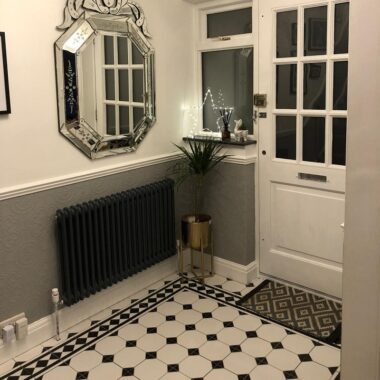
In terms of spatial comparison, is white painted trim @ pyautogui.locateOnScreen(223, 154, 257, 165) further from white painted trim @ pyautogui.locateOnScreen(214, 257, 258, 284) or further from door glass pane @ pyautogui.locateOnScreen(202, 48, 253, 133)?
white painted trim @ pyautogui.locateOnScreen(214, 257, 258, 284)

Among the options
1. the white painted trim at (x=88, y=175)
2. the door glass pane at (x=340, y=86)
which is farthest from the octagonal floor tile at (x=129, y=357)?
the door glass pane at (x=340, y=86)

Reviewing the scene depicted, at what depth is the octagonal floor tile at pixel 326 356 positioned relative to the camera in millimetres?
2707

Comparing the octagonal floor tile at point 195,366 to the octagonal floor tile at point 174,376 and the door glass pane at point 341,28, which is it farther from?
the door glass pane at point 341,28

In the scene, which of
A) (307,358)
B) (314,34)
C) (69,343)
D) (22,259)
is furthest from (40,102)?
(307,358)

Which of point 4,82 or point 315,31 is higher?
point 315,31

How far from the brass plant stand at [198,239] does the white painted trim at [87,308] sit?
20 cm

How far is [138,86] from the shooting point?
134 inches

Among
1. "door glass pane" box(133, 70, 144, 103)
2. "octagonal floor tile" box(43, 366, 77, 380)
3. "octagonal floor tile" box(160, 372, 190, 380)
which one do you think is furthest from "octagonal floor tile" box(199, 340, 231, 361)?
"door glass pane" box(133, 70, 144, 103)

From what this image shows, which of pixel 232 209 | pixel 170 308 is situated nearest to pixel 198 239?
pixel 232 209

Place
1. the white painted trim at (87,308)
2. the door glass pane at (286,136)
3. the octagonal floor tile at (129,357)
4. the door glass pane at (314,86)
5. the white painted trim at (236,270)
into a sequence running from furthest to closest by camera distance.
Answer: the white painted trim at (236,270), the door glass pane at (286,136), the door glass pane at (314,86), the white painted trim at (87,308), the octagonal floor tile at (129,357)

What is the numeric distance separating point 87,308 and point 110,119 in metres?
1.30

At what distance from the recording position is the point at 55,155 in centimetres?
290

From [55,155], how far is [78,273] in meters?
0.77

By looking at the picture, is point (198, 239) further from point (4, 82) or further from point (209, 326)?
point (4, 82)
